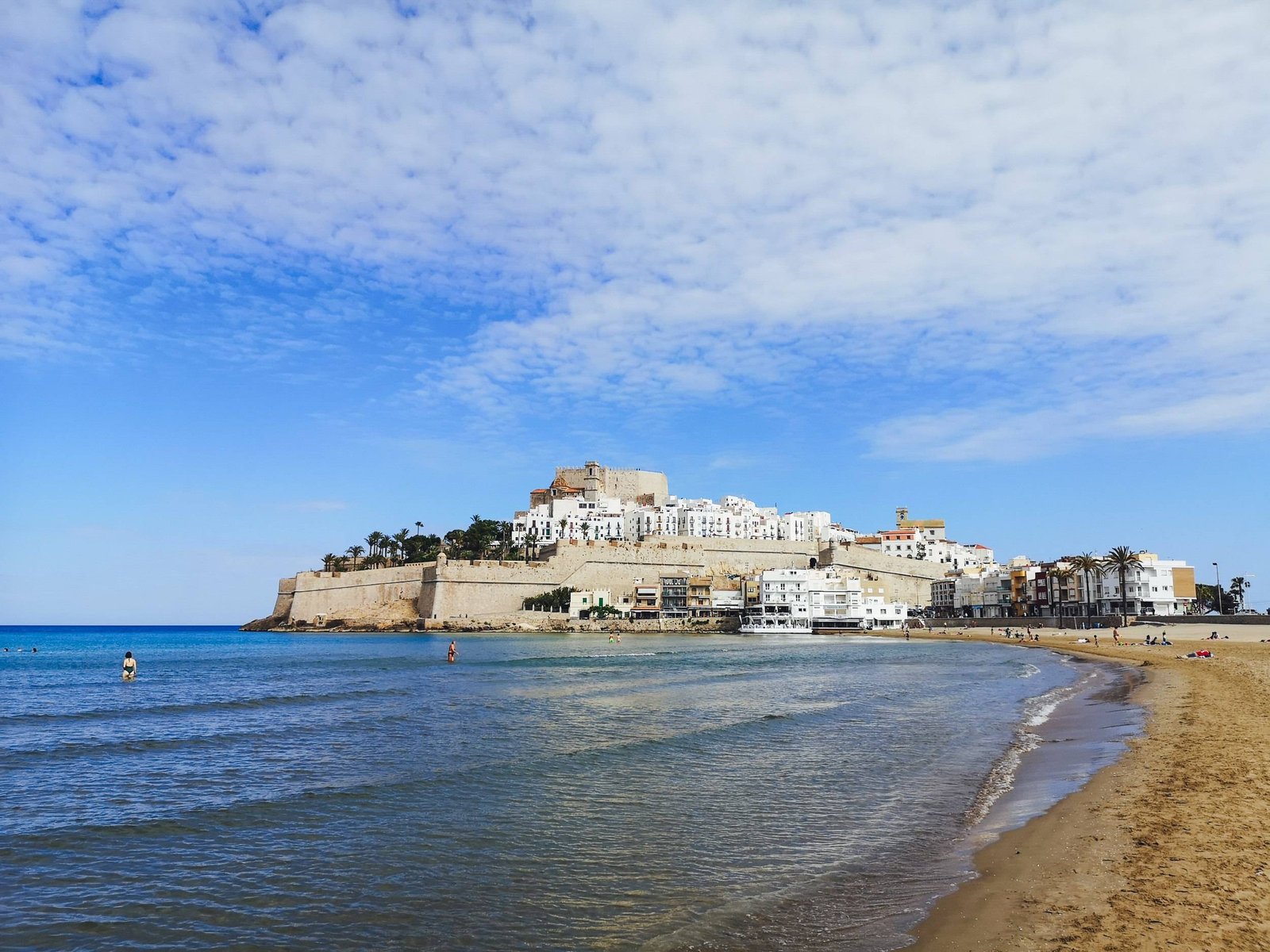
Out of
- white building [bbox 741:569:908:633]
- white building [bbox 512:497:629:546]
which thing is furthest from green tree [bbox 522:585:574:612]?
white building [bbox 512:497:629:546]

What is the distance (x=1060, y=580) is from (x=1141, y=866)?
84844 millimetres

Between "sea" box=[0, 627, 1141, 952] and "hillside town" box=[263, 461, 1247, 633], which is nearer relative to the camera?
"sea" box=[0, 627, 1141, 952]

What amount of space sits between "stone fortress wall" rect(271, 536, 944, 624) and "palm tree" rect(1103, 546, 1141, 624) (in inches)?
1080

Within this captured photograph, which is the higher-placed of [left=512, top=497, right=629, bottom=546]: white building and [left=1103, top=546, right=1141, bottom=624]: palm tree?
[left=512, top=497, right=629, bottom=546]: white building

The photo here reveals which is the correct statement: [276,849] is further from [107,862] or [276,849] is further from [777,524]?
[777,524]

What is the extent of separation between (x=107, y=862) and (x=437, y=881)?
146 inches

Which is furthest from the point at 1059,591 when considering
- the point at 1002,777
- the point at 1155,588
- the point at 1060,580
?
the point at 1002,777

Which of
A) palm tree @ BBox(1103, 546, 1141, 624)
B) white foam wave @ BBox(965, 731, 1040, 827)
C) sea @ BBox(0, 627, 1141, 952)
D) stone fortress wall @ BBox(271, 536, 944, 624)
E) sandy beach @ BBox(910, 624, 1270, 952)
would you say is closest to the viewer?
sandy beach @ BBox(910, 624, 1270, 952)

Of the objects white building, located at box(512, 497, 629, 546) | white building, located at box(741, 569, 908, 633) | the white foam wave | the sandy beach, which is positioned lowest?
white building, located at box(741, 569, 908, 633)

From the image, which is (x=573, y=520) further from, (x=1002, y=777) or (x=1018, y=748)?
(x=1002, y=777)

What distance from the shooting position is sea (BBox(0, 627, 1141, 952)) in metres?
6.96

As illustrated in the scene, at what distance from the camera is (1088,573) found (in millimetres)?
80438

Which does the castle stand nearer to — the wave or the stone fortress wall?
the stone fortress wall

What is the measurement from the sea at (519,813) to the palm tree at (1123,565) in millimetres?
56500
